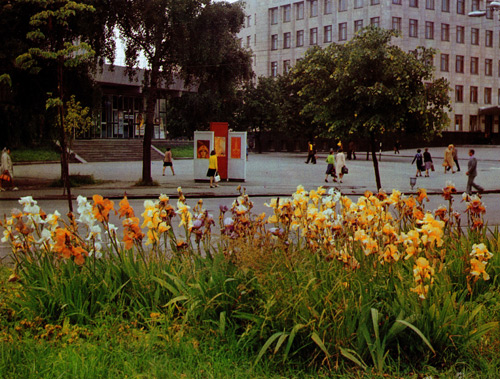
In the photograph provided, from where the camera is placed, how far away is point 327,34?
3521 inches

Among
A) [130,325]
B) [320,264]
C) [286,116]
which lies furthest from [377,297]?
[286,116]

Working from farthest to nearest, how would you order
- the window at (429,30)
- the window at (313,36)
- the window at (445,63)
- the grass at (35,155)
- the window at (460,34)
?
the window at (313,36)
the window at (460,34)
the window at (445,63)
the window at (429,30)
the grass at (35,155)

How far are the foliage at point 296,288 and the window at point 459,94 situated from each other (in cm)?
8054

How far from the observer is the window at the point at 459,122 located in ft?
271

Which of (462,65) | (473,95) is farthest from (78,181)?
(473,95)

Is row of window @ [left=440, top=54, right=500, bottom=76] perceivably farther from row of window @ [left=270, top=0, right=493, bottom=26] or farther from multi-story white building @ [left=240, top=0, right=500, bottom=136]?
row of window @ [left=270, top=0, right=493, bottom=26]

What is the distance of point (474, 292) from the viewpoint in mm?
5551

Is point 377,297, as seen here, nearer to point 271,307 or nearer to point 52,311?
point 271,307

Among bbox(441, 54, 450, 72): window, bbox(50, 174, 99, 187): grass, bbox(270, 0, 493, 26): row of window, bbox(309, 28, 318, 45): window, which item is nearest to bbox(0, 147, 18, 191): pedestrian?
bbox(50, 174, 99, 187): grass

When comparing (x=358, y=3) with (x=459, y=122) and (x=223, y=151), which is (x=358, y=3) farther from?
(x=223, y=151)

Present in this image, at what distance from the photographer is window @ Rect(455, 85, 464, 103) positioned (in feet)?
272

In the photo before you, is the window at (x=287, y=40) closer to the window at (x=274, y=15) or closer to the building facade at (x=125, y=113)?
the window at (x=274, y=15)

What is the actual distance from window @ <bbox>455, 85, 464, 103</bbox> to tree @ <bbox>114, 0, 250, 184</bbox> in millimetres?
59283

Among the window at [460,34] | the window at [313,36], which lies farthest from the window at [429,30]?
the window at [313,36]
